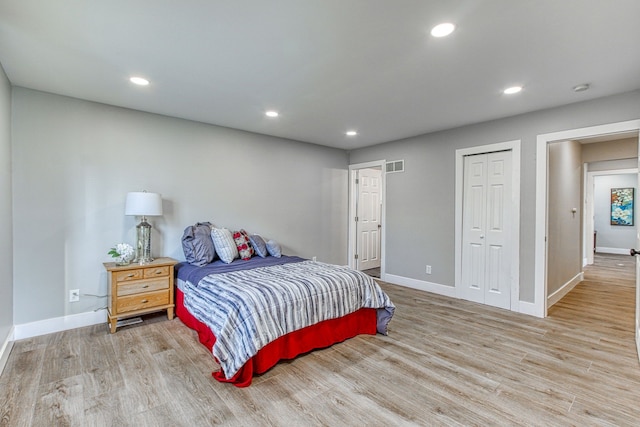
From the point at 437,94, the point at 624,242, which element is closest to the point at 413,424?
the point at 437,94

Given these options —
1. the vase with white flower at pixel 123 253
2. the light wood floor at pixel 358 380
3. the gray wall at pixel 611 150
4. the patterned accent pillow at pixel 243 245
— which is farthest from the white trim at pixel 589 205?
the vase with white flower at pixel 123 253

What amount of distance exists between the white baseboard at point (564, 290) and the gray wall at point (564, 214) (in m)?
0.05

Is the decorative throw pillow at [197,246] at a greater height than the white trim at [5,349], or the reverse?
the decorative throw pillow at [197,246]

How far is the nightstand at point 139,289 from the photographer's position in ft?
9.95

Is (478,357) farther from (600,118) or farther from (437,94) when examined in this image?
(600,118)

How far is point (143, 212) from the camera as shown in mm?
3227

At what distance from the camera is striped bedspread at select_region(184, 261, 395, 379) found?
7.28ft

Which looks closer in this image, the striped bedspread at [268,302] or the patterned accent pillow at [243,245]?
the striped bedspread at [268,302]

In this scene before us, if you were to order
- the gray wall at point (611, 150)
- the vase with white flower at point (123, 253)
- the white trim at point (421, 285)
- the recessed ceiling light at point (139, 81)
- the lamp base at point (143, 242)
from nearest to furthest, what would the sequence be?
the recessed ceiling light at point (139, 81) < the vase with white flower at point (123, 253) < the lamp base at point (143, 242) < the white trim at point (421, 285) < the gray wall at point (611, 150)

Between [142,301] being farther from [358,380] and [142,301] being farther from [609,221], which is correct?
[609,221]

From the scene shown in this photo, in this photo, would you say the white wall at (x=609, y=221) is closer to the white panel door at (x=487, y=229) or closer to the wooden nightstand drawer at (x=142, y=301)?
the white panel door at (x=487, y=229)

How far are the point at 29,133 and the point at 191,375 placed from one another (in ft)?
9.38

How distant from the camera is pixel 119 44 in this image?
2150 mm

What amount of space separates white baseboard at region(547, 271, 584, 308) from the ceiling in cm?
255
